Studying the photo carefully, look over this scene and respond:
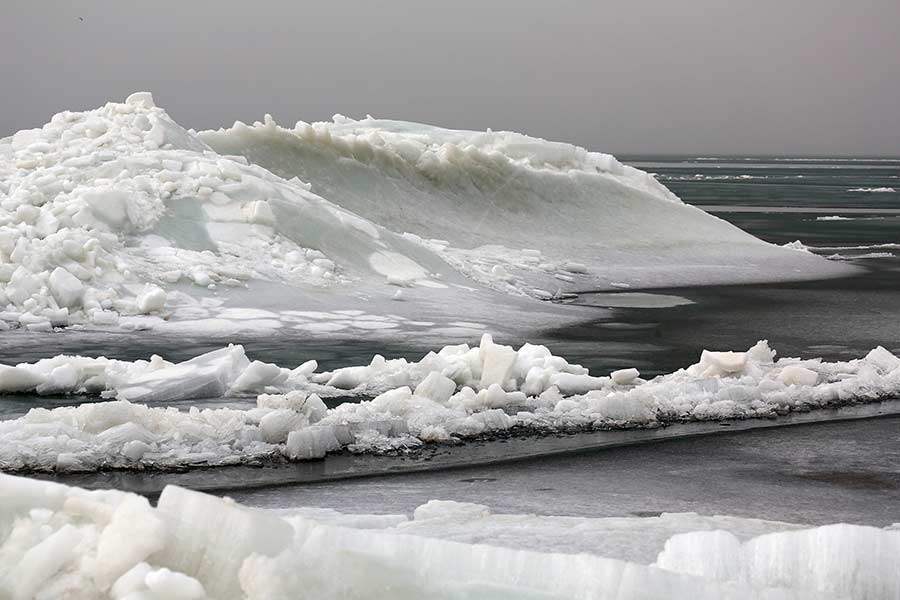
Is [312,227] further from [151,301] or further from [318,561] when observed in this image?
[318,561]

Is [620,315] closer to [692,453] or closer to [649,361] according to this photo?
[649,361]

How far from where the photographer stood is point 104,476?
635 centimetres

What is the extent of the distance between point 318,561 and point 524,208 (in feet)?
60.2

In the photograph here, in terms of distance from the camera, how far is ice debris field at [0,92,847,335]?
12156 mm

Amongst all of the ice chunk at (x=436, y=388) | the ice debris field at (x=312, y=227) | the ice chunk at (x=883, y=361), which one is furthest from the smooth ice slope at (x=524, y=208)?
the ice chunk at (x=436, y=388)

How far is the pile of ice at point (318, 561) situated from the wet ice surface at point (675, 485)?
192 centimetres

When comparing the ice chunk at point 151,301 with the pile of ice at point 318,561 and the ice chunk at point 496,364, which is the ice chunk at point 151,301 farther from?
the pile of ice at point 318,561

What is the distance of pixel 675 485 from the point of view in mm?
6586

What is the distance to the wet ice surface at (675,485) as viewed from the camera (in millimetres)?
6027

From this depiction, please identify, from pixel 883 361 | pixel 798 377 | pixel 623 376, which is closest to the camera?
pixel 623 376

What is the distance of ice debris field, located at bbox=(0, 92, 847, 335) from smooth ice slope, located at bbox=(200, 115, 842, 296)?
4 cm

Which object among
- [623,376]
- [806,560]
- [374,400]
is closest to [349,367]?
[374,400]

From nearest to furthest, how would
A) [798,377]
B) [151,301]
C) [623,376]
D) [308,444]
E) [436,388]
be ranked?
[308,444]
[436,388]
[623,376]
[798,377]
[151,301]

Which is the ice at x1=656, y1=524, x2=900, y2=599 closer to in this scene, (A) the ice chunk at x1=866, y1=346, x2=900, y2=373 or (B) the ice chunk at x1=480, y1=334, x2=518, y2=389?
(B) the ice chunk at x1=480, y1=334, x2=518, y2=389
